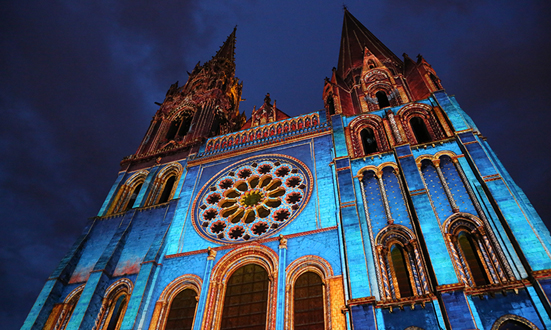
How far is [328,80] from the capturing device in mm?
23516

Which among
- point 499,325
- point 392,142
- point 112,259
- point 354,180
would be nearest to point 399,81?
point 392,142

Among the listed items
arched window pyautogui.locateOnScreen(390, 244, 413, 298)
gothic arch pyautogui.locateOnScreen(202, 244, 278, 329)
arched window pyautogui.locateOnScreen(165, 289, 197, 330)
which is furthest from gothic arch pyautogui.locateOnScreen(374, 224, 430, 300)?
arched window pyautogui.locateOnScreen(165, 289, 197, 330)

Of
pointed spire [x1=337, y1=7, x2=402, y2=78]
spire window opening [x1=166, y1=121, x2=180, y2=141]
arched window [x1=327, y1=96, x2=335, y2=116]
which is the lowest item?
arched window [x1=327, y1=96, x2=335, y2=116]

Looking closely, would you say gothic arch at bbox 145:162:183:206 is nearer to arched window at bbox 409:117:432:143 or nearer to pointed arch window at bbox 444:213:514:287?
arched window at bbox 409:117:432:143

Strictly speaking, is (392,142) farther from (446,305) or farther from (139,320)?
(139,320)

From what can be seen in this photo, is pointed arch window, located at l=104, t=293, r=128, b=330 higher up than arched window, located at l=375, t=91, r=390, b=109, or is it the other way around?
arched window, located at l=375, t=91, r=390, b=109

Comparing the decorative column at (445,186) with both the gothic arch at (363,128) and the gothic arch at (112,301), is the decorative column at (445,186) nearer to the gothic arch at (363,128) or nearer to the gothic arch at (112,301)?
the gothic arch at (363,128)

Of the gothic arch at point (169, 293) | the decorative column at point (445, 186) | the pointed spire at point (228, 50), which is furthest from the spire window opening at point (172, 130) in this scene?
the decorative column at point (445, 186)

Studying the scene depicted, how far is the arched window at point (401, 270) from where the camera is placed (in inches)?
444

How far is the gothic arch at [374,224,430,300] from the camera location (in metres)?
11.1

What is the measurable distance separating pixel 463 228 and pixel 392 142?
17.8 feet

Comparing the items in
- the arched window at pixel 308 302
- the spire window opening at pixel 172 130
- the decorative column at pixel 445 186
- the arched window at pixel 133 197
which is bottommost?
the arched window at pixel 308 302

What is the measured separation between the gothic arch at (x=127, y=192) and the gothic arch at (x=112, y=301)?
5375mm

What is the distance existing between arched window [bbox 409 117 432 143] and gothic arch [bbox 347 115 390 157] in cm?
150
